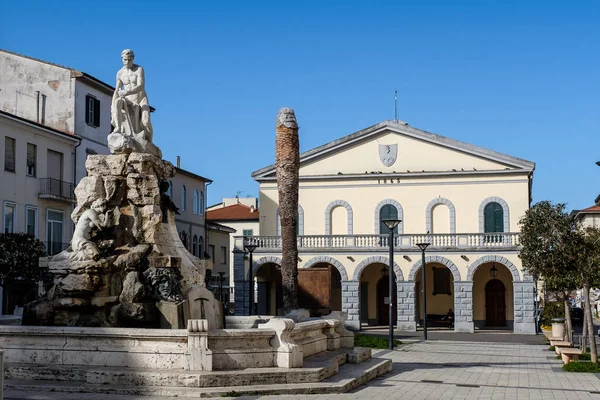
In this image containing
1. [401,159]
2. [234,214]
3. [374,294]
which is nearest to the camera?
[401,159]

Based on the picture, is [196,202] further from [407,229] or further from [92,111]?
[407,229]

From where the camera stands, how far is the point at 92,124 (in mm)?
45062

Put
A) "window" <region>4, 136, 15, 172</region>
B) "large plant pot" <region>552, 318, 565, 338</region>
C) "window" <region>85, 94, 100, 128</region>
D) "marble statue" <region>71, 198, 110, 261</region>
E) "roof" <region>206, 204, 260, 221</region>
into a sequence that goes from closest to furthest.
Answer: "marble statue" <region>71, 198, 110, 261</region> < "large plant pot" <region>552, 318, 565, 338</region> < "window" <region>4, 136, 15, 172</region> < "window" <region>85, 94, 100, 128</region> < "roof" <region>206, 204, 260, 221</region>

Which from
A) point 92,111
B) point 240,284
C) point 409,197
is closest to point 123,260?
point 92,111

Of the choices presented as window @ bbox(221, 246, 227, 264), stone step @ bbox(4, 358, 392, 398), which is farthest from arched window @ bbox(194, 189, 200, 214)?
stone step @ bbox(4, 358, 392, 398)

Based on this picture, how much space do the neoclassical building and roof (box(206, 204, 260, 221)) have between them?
21249 millimetres

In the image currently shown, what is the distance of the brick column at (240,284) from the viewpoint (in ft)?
155

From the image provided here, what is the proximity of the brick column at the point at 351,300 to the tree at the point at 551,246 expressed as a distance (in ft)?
64.4

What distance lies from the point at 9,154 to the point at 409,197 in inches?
899

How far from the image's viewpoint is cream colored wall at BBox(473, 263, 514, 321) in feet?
160

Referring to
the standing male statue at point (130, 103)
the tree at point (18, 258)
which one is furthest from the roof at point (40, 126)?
the standing male statue at point (130, 103)

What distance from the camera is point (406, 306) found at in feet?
152

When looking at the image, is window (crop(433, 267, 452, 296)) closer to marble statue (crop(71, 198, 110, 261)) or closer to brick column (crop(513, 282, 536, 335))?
brick column (crop(513, 282, 536, 335))

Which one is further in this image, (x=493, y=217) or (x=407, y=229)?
(x=407, y=229)
